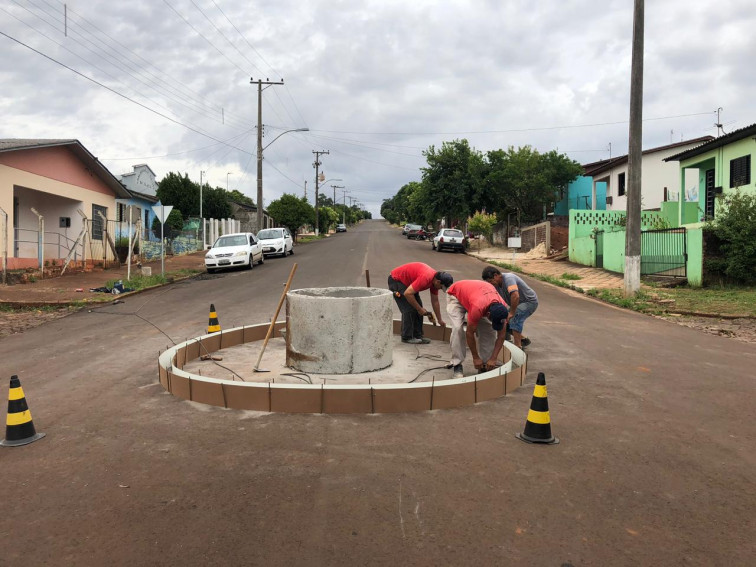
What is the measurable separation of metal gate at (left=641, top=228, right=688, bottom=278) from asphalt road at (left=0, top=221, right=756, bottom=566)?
10.9 metres

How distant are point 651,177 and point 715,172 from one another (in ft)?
37.1

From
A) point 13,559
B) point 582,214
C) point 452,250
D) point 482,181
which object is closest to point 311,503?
point 13,559

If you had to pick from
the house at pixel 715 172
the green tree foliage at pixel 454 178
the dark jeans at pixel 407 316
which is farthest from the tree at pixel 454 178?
the dark jeans at pixel 407 316

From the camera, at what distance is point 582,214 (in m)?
25.4

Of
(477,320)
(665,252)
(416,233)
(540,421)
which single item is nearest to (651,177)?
(665,252)

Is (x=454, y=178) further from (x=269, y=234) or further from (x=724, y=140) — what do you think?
(x=724, y=140)

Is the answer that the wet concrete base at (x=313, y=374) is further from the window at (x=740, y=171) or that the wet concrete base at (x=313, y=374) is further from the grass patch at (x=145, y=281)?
the window at (x=740, y=171)

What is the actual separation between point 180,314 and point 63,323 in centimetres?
218

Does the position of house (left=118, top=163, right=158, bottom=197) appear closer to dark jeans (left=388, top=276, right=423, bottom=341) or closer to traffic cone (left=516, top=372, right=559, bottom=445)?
dark jeans (left=388, top=276, right=423, bottom=341)

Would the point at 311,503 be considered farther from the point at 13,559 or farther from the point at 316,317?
the point at 316,317

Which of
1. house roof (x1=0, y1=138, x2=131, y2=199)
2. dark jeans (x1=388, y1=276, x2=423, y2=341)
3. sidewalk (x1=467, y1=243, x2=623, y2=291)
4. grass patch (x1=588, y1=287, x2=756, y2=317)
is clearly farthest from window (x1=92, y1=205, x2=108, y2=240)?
grass patch (x1=588, y1=287, x2=756, y2=317)

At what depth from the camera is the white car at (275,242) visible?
29.3 meters

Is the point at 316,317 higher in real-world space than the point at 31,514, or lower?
higher

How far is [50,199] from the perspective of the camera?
22688 mm
